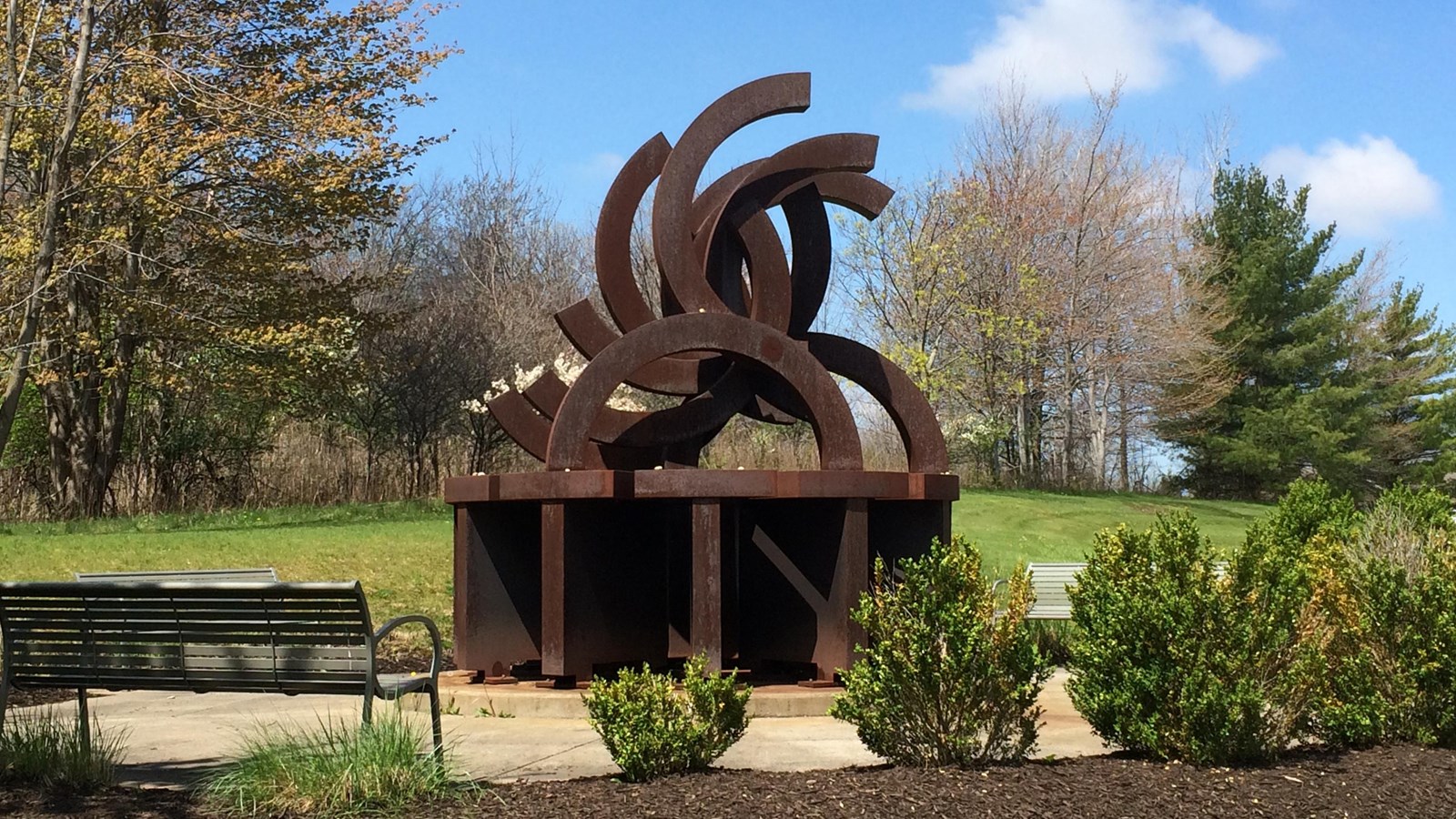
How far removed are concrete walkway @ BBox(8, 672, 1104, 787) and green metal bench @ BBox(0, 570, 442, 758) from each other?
0.46 m

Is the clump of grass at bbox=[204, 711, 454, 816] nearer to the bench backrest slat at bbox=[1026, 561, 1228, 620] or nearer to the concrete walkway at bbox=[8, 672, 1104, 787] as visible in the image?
the concrete walkway at bbox=[8, 672, 1104, 787]

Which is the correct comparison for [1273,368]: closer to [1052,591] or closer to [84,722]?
[1052,591]

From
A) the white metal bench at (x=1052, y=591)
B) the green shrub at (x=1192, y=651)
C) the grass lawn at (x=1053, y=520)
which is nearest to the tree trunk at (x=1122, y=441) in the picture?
the grass lawn at (x=1053, y=520)

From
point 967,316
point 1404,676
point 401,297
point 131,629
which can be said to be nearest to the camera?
point 131,629

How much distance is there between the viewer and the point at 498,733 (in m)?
7.47

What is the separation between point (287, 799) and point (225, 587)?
1.04m

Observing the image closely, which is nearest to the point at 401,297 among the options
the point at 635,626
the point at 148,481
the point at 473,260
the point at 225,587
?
the point at 473,260

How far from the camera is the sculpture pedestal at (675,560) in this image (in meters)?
8.19

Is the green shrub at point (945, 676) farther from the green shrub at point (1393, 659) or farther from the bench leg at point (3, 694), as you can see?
the bench leg at point (3, 694)

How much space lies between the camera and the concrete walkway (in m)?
6.51

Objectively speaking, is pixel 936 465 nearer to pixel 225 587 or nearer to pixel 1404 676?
pixel 1404 676

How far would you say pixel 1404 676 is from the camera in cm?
685

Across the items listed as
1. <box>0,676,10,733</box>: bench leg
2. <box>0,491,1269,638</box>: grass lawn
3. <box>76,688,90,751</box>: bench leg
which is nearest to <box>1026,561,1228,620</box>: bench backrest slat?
<box>0,491,1269,638</box>: grass lawn

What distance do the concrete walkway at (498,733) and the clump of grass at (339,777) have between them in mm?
655
